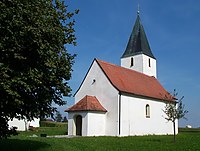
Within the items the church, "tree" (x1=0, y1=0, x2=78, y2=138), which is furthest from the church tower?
"tree" (x1=0, y1=0, x2=78, y2=138)

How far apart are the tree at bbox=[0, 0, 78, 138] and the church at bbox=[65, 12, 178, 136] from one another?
1650cm

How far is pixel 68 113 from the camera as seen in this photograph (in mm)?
32531

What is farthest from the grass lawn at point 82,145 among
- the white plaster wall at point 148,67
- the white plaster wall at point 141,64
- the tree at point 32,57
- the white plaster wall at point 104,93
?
the white plaster wall at point 148,67

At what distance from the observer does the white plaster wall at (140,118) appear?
3203cm

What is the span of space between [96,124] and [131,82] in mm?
8175

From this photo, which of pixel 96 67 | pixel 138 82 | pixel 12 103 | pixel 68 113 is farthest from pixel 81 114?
pixel 12 103

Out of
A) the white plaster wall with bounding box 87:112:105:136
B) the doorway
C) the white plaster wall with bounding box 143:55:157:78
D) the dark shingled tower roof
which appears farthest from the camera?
the dark shingled tower roof

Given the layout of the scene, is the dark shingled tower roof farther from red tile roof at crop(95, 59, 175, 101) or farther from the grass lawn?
the grass lawn

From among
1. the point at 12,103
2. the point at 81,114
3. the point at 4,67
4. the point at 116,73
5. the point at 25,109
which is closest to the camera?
the point at 4,67

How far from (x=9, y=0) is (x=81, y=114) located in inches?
831

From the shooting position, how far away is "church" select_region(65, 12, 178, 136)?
3116 centimetres

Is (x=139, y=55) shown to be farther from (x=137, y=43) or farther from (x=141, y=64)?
(x=137, y=43)

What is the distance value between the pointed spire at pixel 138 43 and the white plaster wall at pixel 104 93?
48.8 feet

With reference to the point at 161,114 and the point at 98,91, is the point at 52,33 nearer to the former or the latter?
the point at 98,91
